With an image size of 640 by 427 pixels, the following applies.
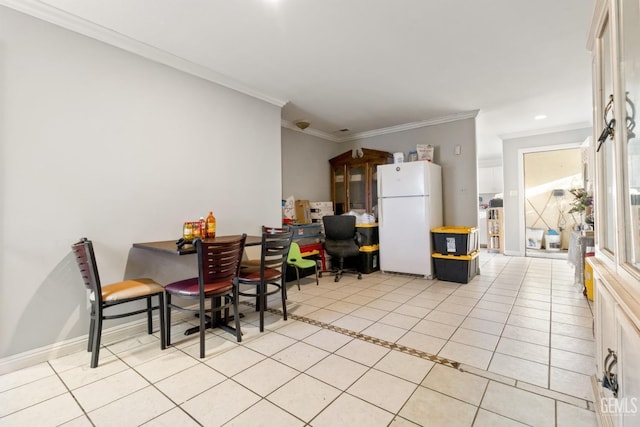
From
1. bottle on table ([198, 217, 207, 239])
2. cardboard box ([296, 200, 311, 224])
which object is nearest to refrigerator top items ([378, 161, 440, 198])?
cardboard box ([296, 200, 311, 224])

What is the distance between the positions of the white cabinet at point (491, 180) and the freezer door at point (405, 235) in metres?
6.20

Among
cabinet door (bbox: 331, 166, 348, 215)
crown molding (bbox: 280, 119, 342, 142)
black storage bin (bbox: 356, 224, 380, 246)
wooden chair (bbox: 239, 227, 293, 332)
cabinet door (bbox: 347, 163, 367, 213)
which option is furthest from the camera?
cabinet door (bbox: 331, 166, 348, 215)

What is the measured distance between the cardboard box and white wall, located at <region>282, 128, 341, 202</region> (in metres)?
0.18

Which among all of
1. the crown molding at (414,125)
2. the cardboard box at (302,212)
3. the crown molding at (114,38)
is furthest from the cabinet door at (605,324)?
the cardboard box at (302,212)

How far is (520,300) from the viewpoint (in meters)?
3.37

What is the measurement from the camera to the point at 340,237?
4.43 m

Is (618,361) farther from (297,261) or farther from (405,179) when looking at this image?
(405,179)

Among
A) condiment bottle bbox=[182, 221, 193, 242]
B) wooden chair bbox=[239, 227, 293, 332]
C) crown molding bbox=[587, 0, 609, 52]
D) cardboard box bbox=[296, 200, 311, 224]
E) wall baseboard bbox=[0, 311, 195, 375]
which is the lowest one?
wall baseboard bbox=[0, 311, 195, 375]

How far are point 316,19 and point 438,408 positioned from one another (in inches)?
111

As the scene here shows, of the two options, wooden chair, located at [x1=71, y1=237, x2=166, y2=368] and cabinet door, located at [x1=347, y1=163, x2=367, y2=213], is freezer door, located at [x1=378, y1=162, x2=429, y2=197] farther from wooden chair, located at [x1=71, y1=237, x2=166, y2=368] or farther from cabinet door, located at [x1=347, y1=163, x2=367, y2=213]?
wooden chair, located at [x1=71, y1=237, x2=166, y2=368]

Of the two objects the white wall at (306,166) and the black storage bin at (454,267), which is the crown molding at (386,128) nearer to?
the white wall at (306,166)

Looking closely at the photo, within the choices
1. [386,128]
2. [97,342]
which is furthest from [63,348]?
[386,128]

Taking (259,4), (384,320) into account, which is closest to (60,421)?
(384,320)

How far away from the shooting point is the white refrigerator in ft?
14.4
